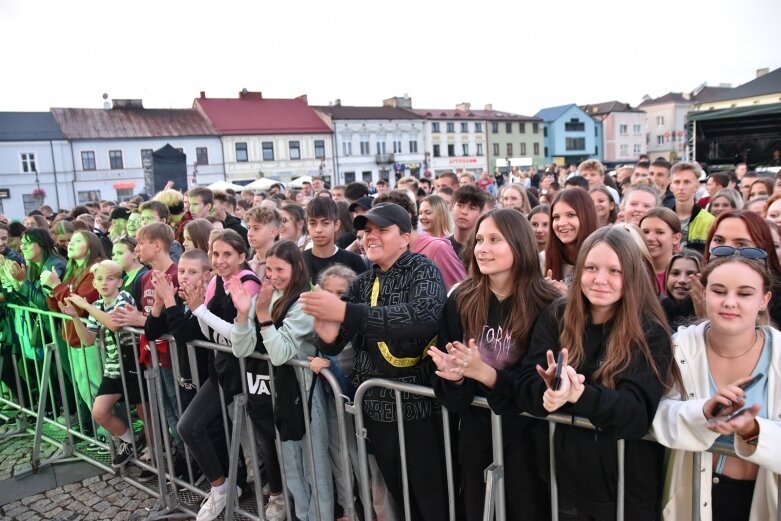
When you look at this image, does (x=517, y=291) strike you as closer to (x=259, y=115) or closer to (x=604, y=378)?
(x=604, y=378)

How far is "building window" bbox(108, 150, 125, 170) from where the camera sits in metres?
44.5

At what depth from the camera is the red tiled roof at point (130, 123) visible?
43969 millimetres

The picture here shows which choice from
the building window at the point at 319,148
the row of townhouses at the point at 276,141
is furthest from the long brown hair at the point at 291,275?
the building window at the point at 319,148

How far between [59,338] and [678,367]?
572 cm

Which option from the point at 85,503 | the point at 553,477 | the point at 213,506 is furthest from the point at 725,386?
the point at 85,503

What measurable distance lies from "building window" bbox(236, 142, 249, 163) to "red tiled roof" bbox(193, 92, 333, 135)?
1.15 metres

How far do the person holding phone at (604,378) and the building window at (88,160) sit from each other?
48.9m

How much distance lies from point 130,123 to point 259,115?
38.2 ft

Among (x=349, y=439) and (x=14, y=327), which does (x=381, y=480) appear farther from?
(x=14, y=327)

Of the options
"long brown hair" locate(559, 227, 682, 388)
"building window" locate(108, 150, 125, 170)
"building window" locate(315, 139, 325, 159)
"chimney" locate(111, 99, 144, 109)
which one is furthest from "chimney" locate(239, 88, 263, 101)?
"long brown hair" locate(559, 227, 682, 388)

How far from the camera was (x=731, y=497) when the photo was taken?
222 cm

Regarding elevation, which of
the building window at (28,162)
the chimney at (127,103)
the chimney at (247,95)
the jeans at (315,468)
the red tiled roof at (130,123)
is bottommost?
the jeans at (315,468)

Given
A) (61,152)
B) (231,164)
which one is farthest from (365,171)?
(61,152)

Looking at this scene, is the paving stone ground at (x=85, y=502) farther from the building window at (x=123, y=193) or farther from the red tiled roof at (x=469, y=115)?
the red tiled roof at (x=469, y=115)
